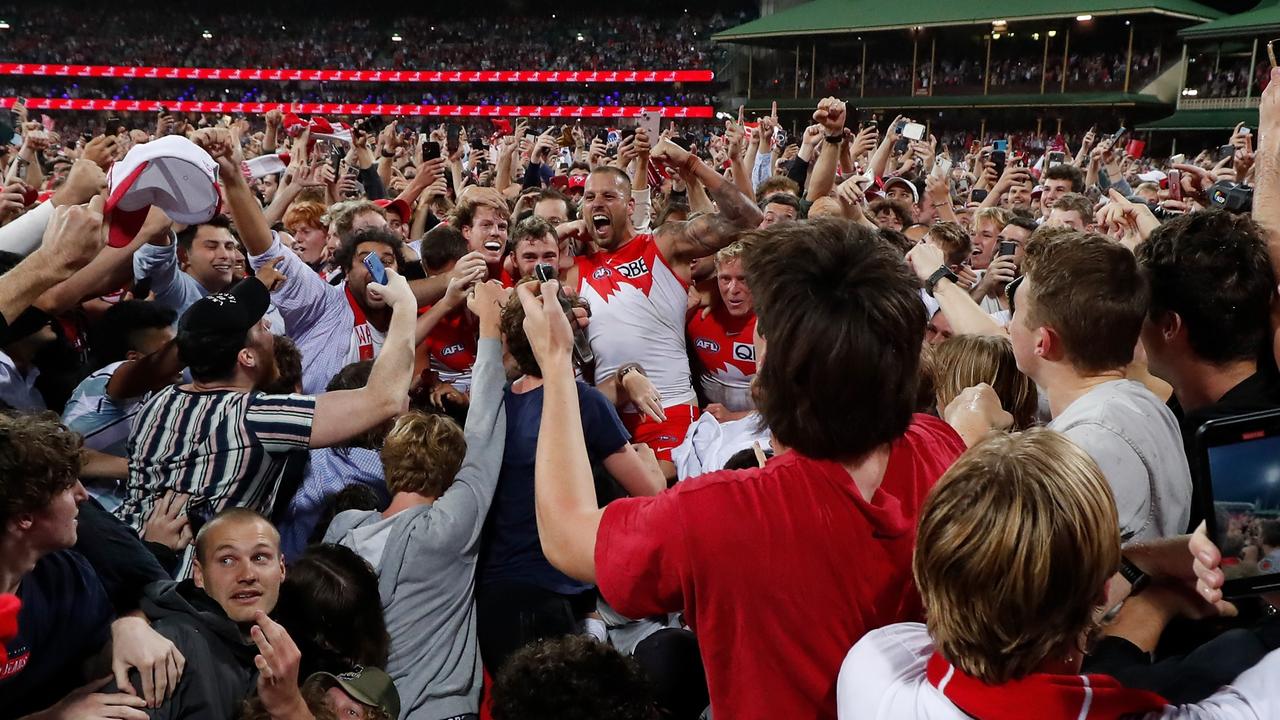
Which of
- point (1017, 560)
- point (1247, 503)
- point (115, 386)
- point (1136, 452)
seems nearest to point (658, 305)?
point (115, 386)

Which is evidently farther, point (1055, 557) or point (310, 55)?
point (310, 55)

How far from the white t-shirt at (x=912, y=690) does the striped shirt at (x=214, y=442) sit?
6.88 ft

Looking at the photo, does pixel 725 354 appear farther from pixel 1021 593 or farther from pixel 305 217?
pixel 1021 593

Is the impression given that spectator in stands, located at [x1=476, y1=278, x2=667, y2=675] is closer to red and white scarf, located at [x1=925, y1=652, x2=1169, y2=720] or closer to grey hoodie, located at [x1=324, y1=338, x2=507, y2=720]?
grey hoodie, located at [x1=324, y1=338, x2=507, y2=720]

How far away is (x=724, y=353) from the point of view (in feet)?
16.3

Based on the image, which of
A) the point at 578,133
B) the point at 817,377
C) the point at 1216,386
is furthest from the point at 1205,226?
the point at 578,133

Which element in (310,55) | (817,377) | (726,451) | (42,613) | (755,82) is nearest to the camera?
(817,377)

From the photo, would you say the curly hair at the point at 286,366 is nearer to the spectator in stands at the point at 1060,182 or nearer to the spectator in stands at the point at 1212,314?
the spectator in stands at the point at 1212,314

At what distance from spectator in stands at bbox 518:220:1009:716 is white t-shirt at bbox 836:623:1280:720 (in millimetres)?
85

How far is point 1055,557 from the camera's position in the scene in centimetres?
142

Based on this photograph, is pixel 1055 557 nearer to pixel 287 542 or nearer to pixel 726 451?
pixel 726 451

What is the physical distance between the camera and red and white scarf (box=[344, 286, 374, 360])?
5.20m

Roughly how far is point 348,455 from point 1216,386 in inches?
116

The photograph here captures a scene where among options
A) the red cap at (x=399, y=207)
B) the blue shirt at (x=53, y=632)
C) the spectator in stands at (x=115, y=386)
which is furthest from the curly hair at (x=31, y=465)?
the red cap at (x=399, y=207)
